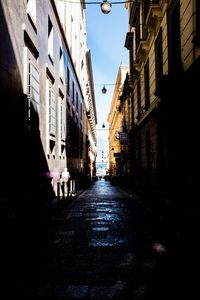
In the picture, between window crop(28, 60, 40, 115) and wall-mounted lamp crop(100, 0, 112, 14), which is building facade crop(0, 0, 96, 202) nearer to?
window crop(28, 60, 40, 115)

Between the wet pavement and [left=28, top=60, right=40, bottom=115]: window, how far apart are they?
5132 mm

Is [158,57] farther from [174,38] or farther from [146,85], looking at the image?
[146,85]

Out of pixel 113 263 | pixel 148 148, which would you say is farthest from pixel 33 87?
pixel 148 148

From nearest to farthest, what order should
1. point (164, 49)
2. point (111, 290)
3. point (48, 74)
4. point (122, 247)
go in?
point (111, 290), point (122, 247), point (164, 49), point (48, 74)

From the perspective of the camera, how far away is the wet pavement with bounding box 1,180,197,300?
14.0 ft

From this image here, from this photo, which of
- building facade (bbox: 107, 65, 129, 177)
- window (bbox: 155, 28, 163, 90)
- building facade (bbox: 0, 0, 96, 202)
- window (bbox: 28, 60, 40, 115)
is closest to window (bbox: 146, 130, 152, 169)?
window (bbox: 155, 28, 163, 90)

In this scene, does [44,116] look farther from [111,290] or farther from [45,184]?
[111,290]

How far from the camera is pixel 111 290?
4293mm

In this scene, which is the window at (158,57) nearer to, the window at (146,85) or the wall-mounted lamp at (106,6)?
the wall-mounted lamp at (106,6)

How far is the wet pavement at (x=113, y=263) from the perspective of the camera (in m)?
4.25

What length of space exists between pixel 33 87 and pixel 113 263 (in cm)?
840

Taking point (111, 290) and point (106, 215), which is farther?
point (106, 215)

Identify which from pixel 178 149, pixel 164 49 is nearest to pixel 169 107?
pixel 178 149

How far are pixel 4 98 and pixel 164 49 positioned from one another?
7.94 meters
